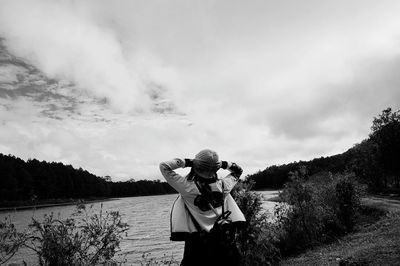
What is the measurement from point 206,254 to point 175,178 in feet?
2.69

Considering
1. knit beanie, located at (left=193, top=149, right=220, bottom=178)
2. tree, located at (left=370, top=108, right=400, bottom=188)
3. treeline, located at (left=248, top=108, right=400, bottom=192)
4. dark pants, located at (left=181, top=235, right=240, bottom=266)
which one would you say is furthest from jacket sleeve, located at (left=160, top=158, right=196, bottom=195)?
tree, located at (left=370, top=108, right=400, bottom=188)

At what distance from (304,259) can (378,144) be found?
4852cm

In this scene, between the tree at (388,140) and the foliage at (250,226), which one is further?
the tree at (388,140)

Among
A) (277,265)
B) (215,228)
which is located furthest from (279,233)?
(215,228)

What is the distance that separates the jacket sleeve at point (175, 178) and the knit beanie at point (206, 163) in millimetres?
182

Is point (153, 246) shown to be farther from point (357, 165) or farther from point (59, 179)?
point (59, 179)

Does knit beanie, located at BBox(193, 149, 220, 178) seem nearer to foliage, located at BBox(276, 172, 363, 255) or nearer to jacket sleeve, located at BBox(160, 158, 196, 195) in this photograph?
jacket sleeve, located at BBox(160, 158, 196, 195)

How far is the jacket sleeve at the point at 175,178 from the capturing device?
363 cm

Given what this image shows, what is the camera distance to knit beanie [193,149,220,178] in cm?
372

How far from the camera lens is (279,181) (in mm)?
158625

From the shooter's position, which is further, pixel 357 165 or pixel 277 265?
pixel 357 165

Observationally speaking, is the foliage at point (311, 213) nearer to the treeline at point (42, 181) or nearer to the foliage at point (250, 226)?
the foliage at point (250, 226)

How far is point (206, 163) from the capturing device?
3.72 m

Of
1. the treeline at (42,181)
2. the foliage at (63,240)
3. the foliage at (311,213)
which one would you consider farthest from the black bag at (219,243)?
the treeline at (42,181)
